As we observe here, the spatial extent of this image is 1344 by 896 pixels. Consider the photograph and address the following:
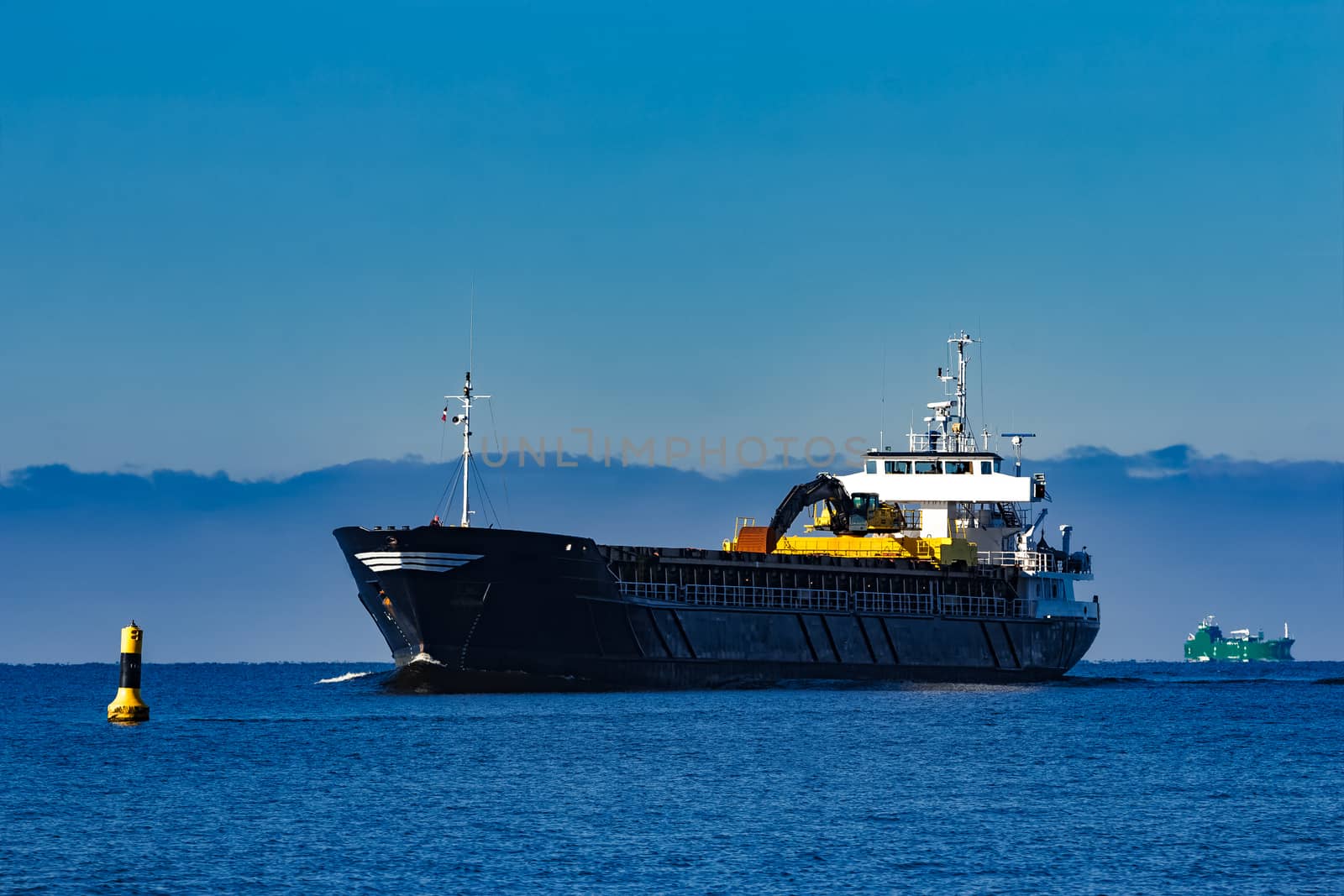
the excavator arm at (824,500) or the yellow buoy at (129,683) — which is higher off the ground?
the excavator arm at (824,500)

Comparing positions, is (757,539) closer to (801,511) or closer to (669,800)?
(801,511)

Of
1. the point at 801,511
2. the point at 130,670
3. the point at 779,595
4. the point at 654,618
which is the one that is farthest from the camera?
the point at 801,511

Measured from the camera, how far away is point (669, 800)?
135 feet

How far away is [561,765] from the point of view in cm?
4741

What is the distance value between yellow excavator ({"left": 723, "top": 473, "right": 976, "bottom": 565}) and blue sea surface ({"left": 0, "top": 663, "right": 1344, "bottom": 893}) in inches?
653

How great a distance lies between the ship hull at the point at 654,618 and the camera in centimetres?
6431

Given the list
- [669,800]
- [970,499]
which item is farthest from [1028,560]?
[669,800]

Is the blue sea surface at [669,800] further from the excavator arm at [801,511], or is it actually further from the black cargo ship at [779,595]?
the excavator arm at [801,511]

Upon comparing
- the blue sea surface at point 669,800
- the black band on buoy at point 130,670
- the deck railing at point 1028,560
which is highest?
the deck railing at point 1028,560

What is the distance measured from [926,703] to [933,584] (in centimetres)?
1288

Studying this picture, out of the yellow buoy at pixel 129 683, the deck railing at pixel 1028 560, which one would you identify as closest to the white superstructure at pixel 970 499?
the deck railing at pixel 1028 560

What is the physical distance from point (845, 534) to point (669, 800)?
48.3m

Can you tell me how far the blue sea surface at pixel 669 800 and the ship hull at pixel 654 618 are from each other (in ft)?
6.24

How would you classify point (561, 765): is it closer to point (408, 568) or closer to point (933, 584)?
point (408, 568)
